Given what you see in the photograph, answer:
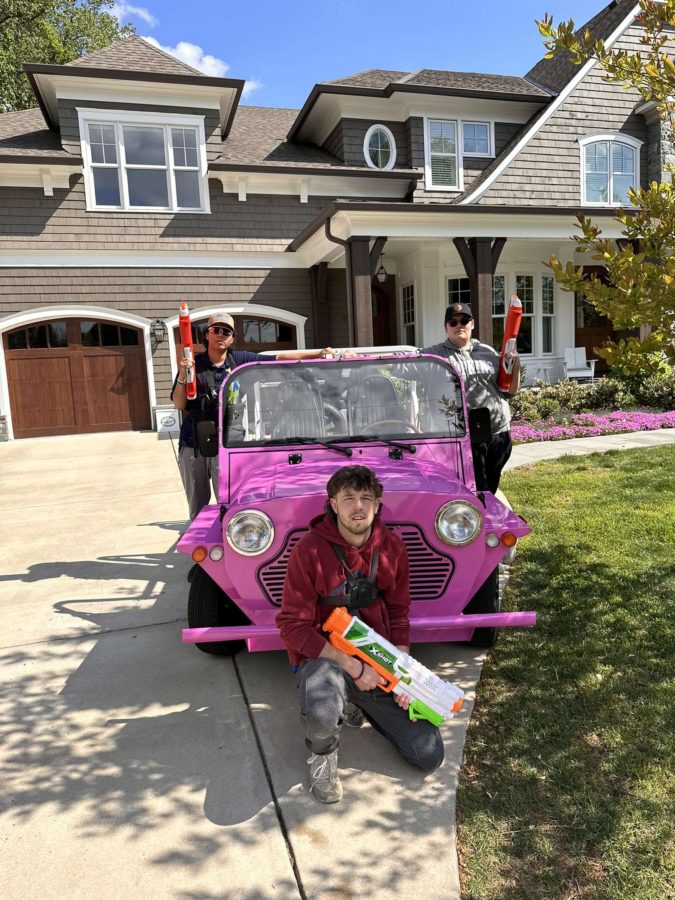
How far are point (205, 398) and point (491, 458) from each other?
2183 mm

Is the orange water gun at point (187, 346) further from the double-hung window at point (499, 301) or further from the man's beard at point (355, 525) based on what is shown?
the double-hung window at point (499, 301)

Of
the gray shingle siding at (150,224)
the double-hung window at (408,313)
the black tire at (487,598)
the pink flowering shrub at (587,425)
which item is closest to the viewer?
the black tire at (487,598)

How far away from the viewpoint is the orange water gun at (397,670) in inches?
96.9

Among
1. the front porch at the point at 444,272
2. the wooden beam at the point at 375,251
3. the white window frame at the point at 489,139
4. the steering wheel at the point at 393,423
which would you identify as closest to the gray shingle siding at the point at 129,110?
the front porch at the point at 444,272

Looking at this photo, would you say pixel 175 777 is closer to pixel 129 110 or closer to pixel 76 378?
pixel 76 378

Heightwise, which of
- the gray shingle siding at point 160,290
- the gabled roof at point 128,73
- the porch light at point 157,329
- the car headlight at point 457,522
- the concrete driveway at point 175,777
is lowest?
the concrete driveway at point 175,777

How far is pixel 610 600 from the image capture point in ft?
13.2

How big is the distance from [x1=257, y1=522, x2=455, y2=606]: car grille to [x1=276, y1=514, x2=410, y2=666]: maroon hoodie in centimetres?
16

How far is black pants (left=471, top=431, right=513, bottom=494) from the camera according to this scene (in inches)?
173

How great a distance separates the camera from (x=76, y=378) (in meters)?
13.1

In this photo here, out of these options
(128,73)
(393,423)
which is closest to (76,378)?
(128,73)

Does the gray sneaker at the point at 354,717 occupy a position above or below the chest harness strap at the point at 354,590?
below

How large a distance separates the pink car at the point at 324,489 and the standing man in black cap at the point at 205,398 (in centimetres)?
69

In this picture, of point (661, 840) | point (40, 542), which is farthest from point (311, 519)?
point (40, 542)
